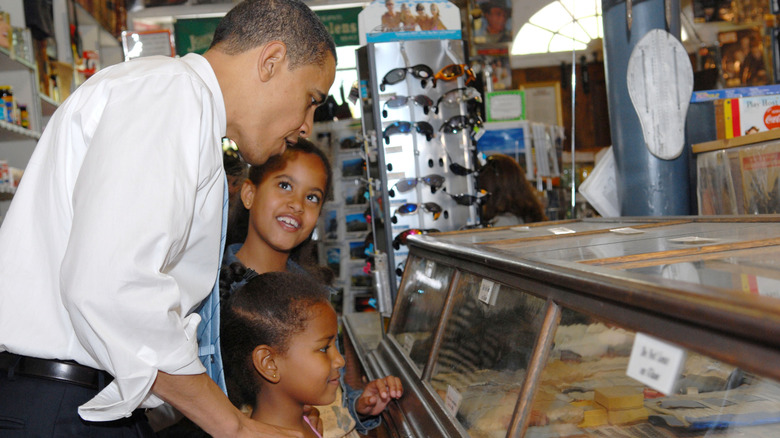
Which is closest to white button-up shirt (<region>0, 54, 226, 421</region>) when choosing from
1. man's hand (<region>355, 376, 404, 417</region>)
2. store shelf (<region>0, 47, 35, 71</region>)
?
man's hand (<region>355, 376, 404, 417</region>)

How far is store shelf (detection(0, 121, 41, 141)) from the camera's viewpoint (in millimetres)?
4156

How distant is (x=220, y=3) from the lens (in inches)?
321

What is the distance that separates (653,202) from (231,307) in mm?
2266

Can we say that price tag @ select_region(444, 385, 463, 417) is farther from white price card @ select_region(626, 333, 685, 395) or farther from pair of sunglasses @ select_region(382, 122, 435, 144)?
pair of sunglasses @ select_region(382, 122, 435, 144)

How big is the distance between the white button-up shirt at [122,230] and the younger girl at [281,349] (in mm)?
482

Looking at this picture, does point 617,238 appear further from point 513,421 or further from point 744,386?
point 513,421

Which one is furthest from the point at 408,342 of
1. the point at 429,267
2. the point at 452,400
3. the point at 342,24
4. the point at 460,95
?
the point at 342,24

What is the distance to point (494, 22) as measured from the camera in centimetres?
885

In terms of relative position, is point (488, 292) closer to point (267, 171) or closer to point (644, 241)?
point (644, 241)

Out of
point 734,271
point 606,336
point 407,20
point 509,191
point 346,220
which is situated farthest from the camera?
point 346,220

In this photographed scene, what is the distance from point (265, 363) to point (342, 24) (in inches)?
266

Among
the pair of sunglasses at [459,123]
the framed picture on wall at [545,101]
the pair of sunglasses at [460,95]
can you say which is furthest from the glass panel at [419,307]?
the framed picture on wall at [545,101]

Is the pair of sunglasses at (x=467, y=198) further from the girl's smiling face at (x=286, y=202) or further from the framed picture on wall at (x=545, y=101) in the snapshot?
the framed picture on wall at (x=545, y=101)

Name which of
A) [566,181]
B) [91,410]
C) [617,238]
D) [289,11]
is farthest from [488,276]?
[566,181]
